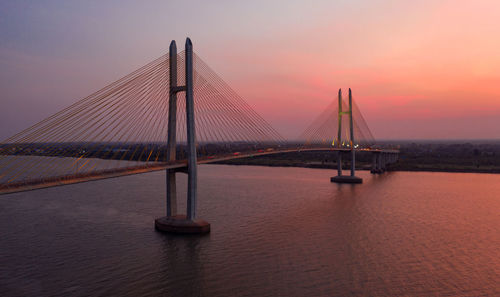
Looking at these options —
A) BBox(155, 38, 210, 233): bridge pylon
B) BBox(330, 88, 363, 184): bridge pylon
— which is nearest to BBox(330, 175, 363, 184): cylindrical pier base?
BBox(330, 88, 363, 184): bridge pylon

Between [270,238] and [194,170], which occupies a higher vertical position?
[194,170]

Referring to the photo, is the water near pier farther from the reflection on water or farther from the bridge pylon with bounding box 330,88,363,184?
the bridge pylon with bounding box 330,88,363,184

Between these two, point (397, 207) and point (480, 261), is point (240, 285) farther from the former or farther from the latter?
point (397, 207)

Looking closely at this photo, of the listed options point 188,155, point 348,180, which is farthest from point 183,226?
point 348,180

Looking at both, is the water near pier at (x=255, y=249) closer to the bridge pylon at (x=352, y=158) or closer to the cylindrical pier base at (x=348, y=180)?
the cylindrical pier base at (x=348, y=180)

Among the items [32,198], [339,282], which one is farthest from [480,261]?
[32,198]
